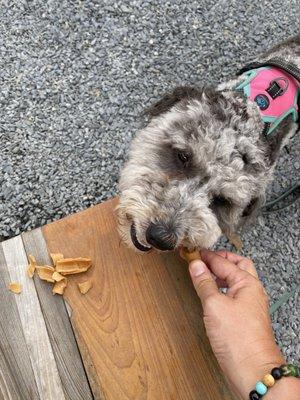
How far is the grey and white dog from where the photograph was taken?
1840 millimetres

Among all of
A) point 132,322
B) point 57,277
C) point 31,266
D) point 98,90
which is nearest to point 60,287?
point 57,277

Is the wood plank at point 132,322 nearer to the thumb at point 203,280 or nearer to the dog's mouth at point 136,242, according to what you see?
the dog's mouth at point 136,242

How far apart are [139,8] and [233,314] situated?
251 cm

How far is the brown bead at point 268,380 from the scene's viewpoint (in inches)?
59.0

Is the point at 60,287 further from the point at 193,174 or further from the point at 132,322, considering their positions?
the point at 193,174

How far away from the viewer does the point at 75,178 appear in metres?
2.82

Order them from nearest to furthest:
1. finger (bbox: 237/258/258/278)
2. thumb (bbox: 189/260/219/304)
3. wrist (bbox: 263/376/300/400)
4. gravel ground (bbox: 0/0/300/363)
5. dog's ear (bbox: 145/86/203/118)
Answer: wrist (bbox: 263/376/300/400)
thumb (bbox: 189/260/219/304)
finger (bbox: 237/258/258/278)
dog's ear (bbox: 145/86/203/118)
gravel ground (bbox: 0/0/300/363)

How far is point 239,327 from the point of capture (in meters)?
1.60

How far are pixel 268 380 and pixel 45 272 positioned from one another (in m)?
0.94

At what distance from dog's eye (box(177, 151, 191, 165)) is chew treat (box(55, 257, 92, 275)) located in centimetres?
56

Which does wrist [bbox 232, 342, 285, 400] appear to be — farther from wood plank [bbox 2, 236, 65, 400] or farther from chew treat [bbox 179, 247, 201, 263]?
wood plank [bbox 2, 236, 65, 400]

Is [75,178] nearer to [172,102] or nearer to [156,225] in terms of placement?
[172,102]

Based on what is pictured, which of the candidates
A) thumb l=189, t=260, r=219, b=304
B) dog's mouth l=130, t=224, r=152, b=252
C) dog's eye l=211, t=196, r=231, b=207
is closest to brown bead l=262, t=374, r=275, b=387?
thumb l=189, t=260, r=219, b=304

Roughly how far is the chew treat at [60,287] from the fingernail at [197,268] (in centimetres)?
52
